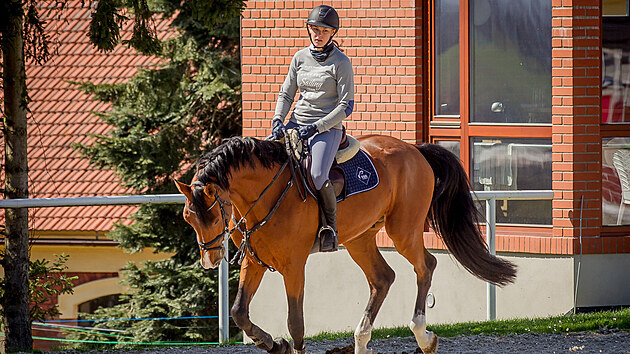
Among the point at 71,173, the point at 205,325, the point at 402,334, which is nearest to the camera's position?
→ the point at 402,334

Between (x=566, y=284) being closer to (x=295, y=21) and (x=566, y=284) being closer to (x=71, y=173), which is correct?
(x=295, y=21)

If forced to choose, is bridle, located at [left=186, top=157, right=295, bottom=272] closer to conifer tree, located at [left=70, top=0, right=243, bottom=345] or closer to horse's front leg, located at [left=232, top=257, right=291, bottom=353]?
horse's front leg, located at [left=232, top=257, right=291, bottom=353]

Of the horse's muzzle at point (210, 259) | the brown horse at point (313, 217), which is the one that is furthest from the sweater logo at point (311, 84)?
the horse's muzzle at point (210, 259)

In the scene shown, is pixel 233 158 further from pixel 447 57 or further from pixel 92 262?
pixel 92 262

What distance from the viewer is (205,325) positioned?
51.0ft

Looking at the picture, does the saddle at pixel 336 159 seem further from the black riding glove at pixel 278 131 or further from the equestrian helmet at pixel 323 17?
the equestrian helmet at pixel 323 17

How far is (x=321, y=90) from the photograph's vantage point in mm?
7004

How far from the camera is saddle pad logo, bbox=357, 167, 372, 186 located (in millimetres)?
7173

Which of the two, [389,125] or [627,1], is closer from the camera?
[627,1]

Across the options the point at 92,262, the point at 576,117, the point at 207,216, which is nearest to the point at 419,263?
the point at 207,216

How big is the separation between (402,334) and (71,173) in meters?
13.2

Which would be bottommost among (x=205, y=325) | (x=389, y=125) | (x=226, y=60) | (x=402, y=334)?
(x=205, y=325)

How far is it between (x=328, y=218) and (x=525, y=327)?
3.00 meters

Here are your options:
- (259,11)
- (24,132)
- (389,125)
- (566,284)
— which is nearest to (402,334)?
(566,284)
